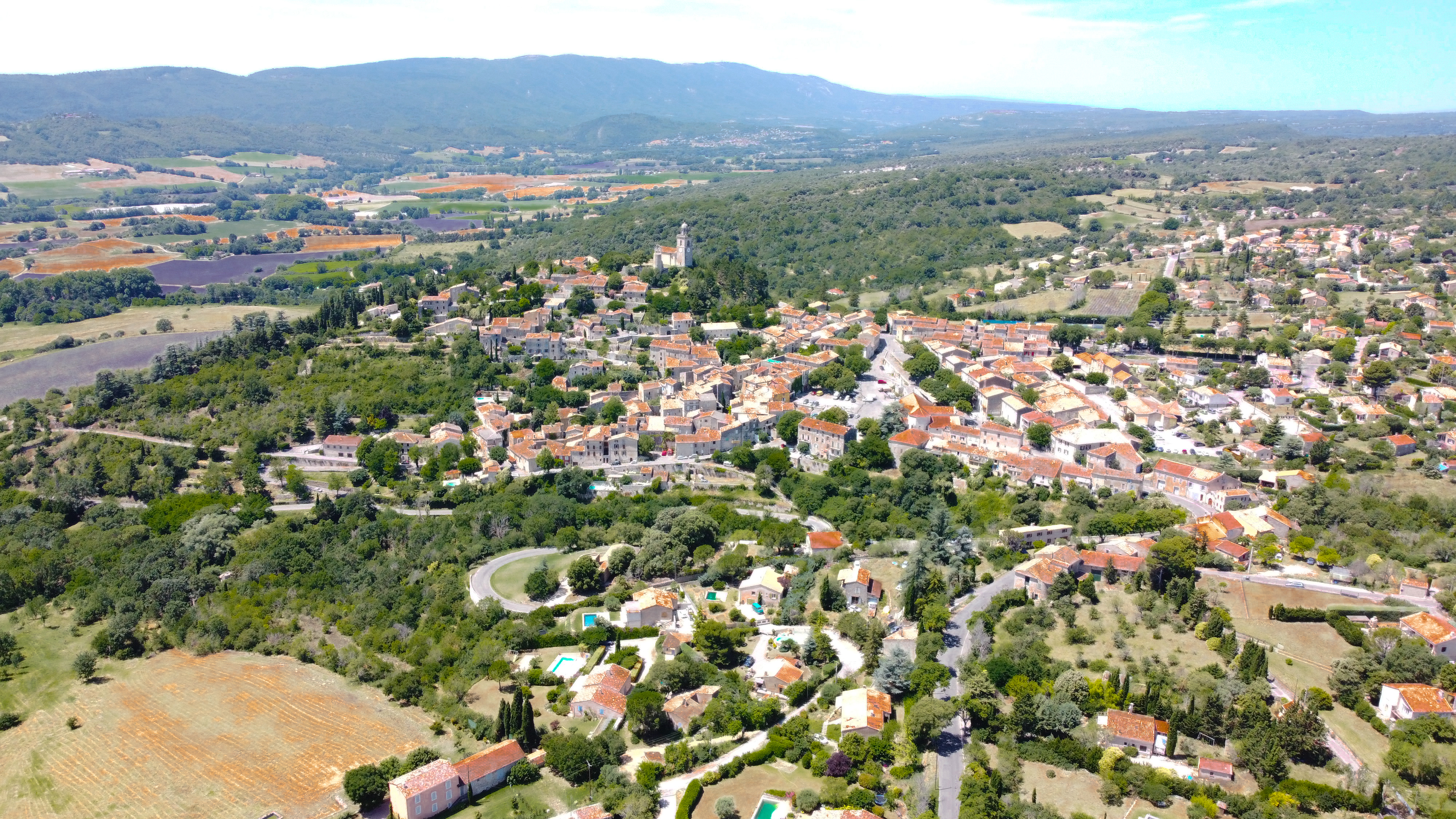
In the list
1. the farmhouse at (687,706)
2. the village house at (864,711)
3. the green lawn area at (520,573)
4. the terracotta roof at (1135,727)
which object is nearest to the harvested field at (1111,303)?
the green lawn area at (520,573)

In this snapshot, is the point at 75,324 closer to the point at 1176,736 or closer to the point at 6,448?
the point at 6,448

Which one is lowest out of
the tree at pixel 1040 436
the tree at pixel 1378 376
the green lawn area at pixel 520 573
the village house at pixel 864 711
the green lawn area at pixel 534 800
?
the green lawn area at pixel 534 800

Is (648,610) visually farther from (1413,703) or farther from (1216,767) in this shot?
(1413,703)

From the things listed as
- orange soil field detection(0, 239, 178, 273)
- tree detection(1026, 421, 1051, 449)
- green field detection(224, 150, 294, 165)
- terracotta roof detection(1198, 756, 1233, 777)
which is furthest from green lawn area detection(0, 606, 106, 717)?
green field detection(224, 150, 294, 165)

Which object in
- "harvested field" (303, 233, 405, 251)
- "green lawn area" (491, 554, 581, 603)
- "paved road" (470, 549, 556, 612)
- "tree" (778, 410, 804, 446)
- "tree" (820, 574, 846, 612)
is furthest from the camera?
"harvested field" (303, 233, 405, 251)

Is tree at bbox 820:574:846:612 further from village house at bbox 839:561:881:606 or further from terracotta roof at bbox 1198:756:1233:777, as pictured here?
terracotta roof at bbox 1198:756:1233:777

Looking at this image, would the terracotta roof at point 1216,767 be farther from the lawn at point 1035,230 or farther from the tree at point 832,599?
the lawn at point 1035,230
